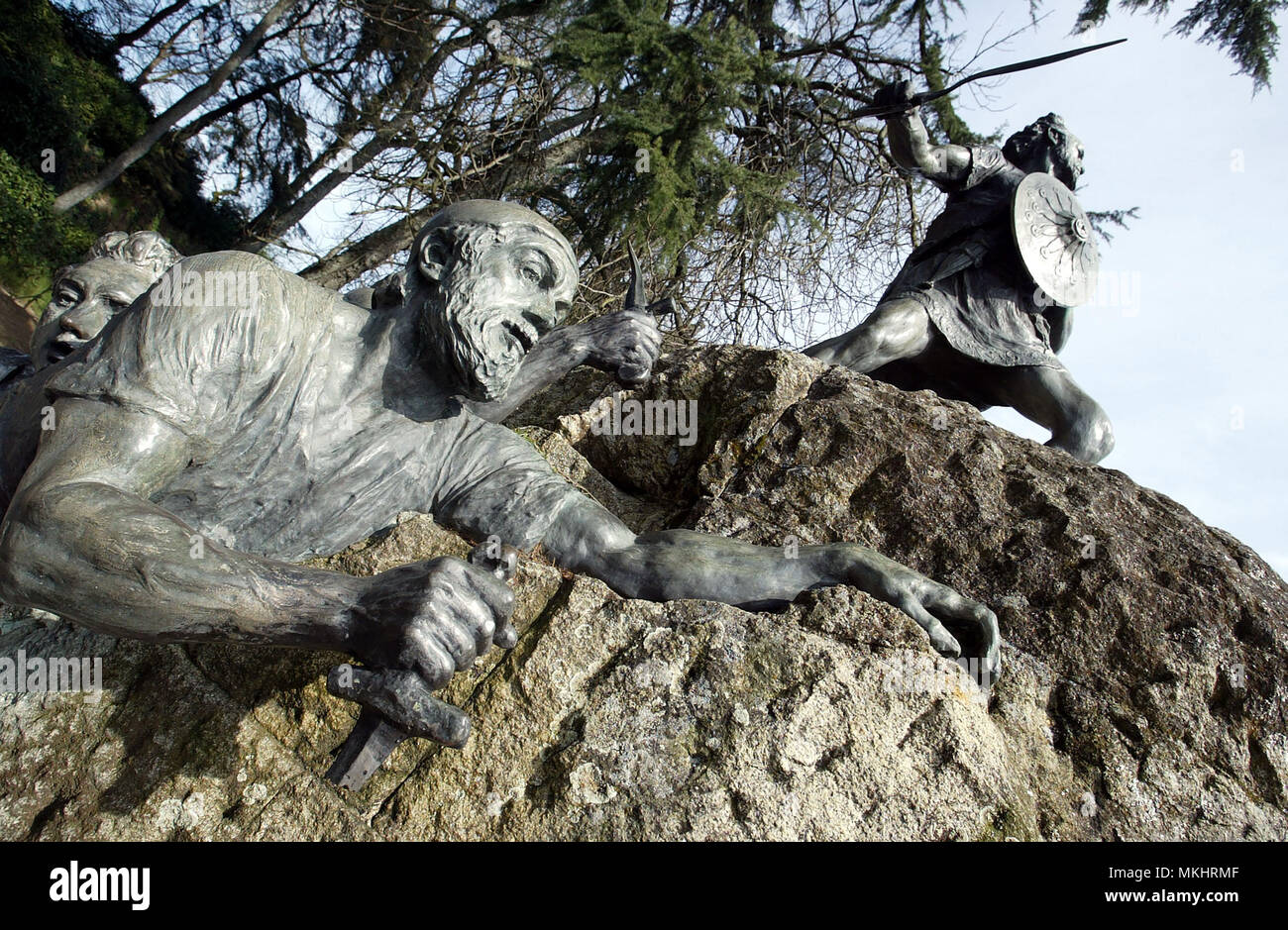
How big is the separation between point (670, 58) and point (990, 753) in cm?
670

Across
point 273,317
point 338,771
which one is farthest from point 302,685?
point 273,317

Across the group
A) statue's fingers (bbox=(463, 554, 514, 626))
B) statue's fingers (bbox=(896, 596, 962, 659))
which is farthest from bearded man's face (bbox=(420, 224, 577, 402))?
statue's fingers (bbox=(896, 596, 962, 659))

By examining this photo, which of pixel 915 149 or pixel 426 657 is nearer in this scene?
pixel 426 657

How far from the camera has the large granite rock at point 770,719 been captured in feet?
5.12

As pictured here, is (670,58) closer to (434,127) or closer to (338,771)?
(434,127)

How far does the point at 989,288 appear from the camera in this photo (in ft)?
14.7

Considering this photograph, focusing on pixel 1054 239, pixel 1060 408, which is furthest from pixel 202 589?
pixel 1054 239

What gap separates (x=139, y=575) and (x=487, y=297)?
0.94 meters

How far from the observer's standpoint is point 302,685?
1.79m

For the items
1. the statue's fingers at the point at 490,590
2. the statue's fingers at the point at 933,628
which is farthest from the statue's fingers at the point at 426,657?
the statue's fingers at the point at 933,628

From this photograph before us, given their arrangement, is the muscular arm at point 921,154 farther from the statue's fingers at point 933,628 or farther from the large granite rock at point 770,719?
the statue's fingers at point 933,628

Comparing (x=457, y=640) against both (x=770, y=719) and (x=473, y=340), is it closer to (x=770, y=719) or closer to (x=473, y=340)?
(x=770, y=719)

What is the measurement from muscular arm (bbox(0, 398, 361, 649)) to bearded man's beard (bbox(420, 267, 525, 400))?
65cm

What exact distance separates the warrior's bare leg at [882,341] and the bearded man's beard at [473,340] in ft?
7.63
